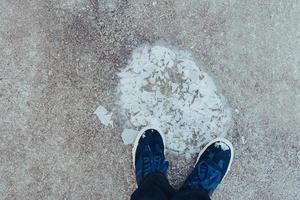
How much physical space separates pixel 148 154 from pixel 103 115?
0.34m

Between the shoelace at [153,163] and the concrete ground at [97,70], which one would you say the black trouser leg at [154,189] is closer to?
the shoelace at [153,163]

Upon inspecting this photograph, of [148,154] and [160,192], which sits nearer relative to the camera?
[160,192]

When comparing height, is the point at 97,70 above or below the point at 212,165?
above

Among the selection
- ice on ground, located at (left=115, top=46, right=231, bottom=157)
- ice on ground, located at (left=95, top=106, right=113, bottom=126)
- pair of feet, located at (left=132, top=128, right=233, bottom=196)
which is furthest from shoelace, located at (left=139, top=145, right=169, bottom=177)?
ice on ground, located at (left=95, top=106, right=113, bottom=126)

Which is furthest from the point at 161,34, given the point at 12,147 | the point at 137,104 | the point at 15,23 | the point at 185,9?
the point at 12,147

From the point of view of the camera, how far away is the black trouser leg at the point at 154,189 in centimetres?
228

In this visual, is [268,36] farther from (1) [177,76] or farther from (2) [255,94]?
(1) [177,76]

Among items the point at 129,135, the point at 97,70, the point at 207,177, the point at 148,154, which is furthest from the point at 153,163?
the point at 97,70

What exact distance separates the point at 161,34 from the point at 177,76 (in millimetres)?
254

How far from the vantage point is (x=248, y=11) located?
2512 mm

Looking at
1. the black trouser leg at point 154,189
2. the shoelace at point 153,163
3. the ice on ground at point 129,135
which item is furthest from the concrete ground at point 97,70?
the black trouser leg at point 154,189

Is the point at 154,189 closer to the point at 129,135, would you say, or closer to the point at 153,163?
the point at 153,163

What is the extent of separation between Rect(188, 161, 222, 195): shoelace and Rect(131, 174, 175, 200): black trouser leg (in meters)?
0.18

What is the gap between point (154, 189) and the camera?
91.5 inches
